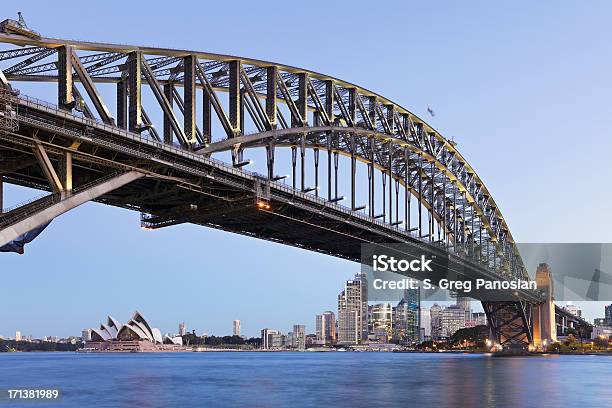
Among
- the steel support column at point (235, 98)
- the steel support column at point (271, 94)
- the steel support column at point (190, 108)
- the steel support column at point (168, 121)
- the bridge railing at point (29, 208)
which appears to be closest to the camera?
the bridge railing at point (29, 208)

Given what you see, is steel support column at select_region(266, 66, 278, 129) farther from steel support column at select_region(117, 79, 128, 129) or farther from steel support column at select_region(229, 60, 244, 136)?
steel support column at select_region(117, 79, 128, 129)

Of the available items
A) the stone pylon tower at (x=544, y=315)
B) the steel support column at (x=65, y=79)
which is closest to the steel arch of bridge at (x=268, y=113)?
the steel support column at (x=65, y=79)

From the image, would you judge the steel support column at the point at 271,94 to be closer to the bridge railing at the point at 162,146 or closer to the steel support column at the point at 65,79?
the bridge railing at the point at 162,146

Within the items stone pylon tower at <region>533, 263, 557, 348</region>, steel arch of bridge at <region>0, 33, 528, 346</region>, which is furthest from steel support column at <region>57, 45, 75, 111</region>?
stone pylon tower at <region>533, 263, 557, 348</region>

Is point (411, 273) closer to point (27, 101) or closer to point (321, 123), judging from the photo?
point (321, 123)

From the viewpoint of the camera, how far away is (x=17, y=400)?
150ft

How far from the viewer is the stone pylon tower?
140 metres

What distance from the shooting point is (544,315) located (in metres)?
141

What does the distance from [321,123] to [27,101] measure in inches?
1411

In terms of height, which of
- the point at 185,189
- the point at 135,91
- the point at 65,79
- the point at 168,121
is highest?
the point at 135,91

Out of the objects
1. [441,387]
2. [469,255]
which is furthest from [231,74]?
[469,255]

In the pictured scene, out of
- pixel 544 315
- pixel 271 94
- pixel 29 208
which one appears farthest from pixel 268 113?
pixel 544 315

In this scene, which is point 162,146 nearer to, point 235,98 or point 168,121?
point 168,121

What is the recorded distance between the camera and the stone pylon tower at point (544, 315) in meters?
140
